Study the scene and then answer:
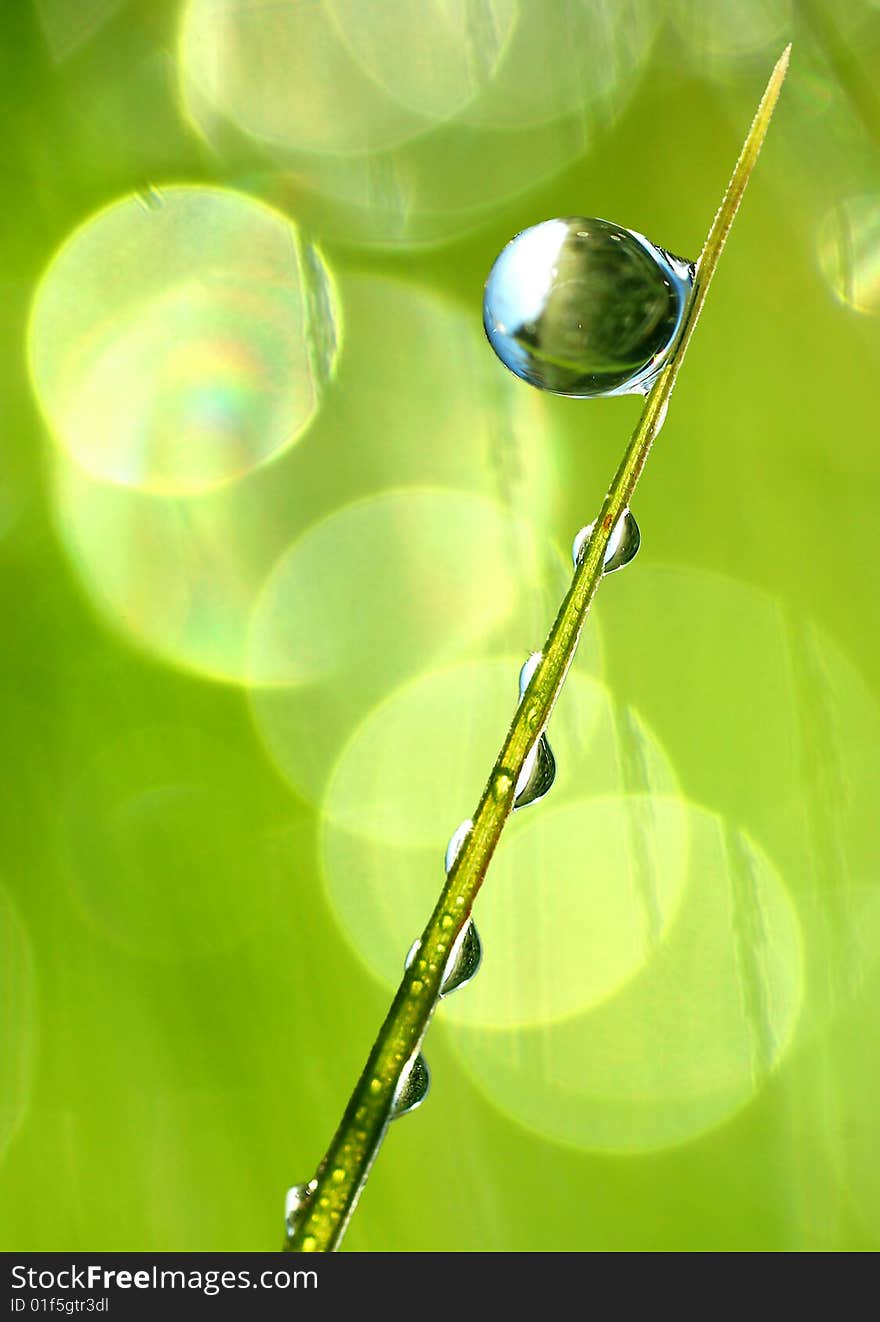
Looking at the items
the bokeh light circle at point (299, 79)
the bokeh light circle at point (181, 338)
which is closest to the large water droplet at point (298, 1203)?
the bokeh light circle at point (181, 338)

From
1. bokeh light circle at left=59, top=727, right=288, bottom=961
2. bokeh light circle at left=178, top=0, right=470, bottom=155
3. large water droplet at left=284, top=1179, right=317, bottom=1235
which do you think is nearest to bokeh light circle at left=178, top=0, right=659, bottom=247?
bokeh light circle at left=178, top=0, right=470, bottom=155

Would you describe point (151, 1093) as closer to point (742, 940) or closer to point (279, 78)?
point (742, 940)

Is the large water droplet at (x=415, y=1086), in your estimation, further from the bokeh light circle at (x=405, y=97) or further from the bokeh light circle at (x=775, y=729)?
the bokeh light circle at (x=405, y=97)

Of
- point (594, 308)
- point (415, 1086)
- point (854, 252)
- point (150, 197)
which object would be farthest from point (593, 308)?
point (150, 197)

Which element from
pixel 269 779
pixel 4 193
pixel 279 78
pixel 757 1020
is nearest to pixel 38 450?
pixel 4 193

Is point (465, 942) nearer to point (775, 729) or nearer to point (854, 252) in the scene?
point (775, 729)

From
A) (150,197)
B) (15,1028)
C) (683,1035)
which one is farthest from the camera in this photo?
(150,197)
